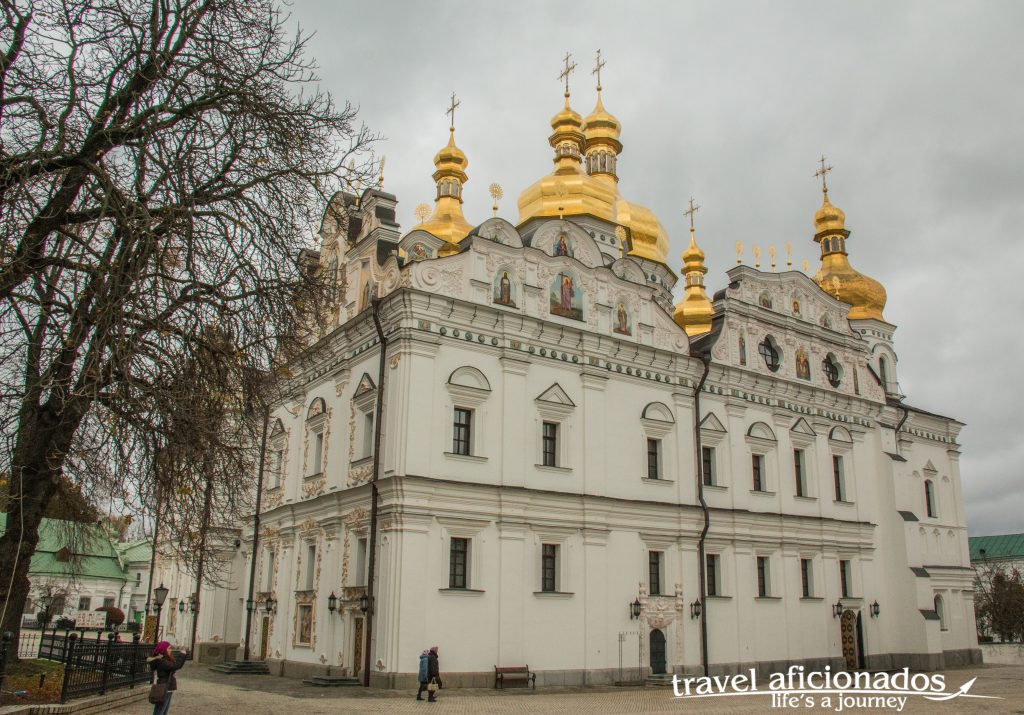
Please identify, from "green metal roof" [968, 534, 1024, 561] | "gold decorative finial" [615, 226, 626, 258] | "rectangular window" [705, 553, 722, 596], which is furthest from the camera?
"green metal roof" [968, 534, 1024, 561]

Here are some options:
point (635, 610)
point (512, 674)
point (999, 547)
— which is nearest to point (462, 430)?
point (512, 674)

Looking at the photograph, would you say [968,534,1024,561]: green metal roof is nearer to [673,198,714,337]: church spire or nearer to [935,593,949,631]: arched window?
[935,593,949,631]: arched window

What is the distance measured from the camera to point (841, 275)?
39469 mm

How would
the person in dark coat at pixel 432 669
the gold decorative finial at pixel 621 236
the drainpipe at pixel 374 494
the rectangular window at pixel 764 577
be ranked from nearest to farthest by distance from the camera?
the person in dark coat at pixel 432 669 < the drainpipe at pixel 374 494 < the rectangular window at pixel 764 577 < the gold decorative finial at pixel 621 236

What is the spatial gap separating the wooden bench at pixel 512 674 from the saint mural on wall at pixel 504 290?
8.82 meters

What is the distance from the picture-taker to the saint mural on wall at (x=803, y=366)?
30156 millimetres

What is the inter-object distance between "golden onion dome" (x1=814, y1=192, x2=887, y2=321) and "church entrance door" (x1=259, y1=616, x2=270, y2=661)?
26.4m

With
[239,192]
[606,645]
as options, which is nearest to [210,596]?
[606,645]

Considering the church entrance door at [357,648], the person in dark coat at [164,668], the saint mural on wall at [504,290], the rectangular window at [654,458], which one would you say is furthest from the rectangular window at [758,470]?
the person in dark coat at [164,668]

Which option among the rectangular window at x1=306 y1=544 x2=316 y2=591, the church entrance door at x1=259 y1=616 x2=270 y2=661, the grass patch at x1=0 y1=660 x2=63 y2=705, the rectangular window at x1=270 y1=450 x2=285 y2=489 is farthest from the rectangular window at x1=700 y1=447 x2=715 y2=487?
the grass patch at x1=0 y1=660 x2=63 y2=705

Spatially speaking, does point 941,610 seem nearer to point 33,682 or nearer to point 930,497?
point 930,497

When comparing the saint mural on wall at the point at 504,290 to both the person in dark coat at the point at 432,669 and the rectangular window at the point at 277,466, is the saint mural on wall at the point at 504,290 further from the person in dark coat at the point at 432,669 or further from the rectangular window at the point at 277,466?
the person in dark coat at the point at 432,669

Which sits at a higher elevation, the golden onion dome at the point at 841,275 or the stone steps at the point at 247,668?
the golden onion dome at the point at 841,275

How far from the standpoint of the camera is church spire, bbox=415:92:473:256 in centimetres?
3238
